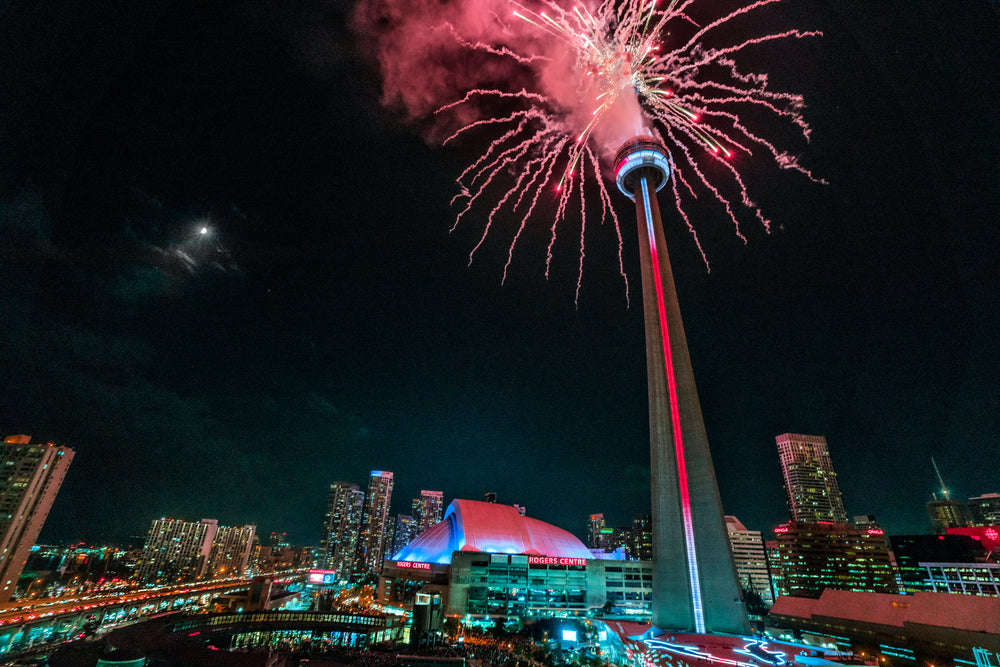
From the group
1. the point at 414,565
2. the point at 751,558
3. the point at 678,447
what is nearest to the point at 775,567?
the point at 751,558

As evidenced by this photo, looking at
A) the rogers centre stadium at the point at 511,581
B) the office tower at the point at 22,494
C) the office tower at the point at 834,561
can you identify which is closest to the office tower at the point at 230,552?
the office tower at the point at 22,494

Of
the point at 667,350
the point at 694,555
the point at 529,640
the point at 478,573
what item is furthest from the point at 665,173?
the point at 478,573

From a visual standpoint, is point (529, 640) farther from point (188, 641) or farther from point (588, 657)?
point (188, 641)

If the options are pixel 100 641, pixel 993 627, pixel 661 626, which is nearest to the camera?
pixel 100 641

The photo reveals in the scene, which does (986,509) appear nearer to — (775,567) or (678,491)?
(775,567)

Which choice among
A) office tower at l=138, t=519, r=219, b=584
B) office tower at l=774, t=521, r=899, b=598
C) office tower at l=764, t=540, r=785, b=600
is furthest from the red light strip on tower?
office tower at l=138, t=519, r=219, b=584

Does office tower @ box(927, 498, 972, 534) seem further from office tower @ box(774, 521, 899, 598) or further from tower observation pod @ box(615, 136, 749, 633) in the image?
tower observation pod @ box(615, 136, 749, 633)
